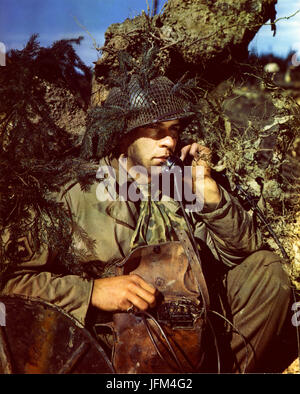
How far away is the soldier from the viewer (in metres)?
3.07

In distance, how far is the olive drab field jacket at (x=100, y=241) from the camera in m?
2.71

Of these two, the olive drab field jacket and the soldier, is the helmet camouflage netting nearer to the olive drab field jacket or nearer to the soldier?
the soldier

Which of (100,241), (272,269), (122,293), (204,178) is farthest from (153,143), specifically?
(272,269)

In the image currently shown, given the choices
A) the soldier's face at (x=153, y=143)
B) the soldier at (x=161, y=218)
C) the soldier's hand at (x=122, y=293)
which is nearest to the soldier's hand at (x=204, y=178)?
the soldier at (x=161, y=218)

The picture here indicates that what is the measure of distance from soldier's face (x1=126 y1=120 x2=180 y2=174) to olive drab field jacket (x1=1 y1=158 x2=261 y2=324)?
0.26 metres

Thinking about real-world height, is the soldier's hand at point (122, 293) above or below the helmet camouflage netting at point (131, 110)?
below

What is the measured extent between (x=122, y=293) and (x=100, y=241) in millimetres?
534

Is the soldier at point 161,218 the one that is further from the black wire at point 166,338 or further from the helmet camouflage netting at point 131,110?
the black wire at point 166,338

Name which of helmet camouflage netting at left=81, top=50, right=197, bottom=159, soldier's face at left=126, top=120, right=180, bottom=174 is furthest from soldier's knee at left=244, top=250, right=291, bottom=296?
helmet camouflage netting at left=81, top=50, right=197, bottom=159

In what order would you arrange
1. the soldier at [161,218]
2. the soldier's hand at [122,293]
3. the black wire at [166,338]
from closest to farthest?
the black wire at [166,338] → the soldier's hand at [122,293] → the soldier at [161,218]

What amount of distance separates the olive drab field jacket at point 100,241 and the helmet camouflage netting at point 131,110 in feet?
0.68

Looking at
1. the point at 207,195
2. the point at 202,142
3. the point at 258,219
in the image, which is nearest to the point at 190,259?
the point at 207,195

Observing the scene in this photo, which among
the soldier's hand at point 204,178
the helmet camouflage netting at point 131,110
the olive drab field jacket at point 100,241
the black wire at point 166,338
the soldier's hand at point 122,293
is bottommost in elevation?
the black wire at point 166,338

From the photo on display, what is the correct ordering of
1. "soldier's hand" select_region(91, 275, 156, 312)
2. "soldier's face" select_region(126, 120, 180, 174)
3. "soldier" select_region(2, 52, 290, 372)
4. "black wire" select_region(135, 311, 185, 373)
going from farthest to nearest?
"soldier's face" select_region(126, 120, 180, 174) → "soldier" select_region(2, 52, 290, 372) → "soldier's hand" select_region(91, 275, 156, 312) → "black wire" select_region(135, 311, 185, 373)
